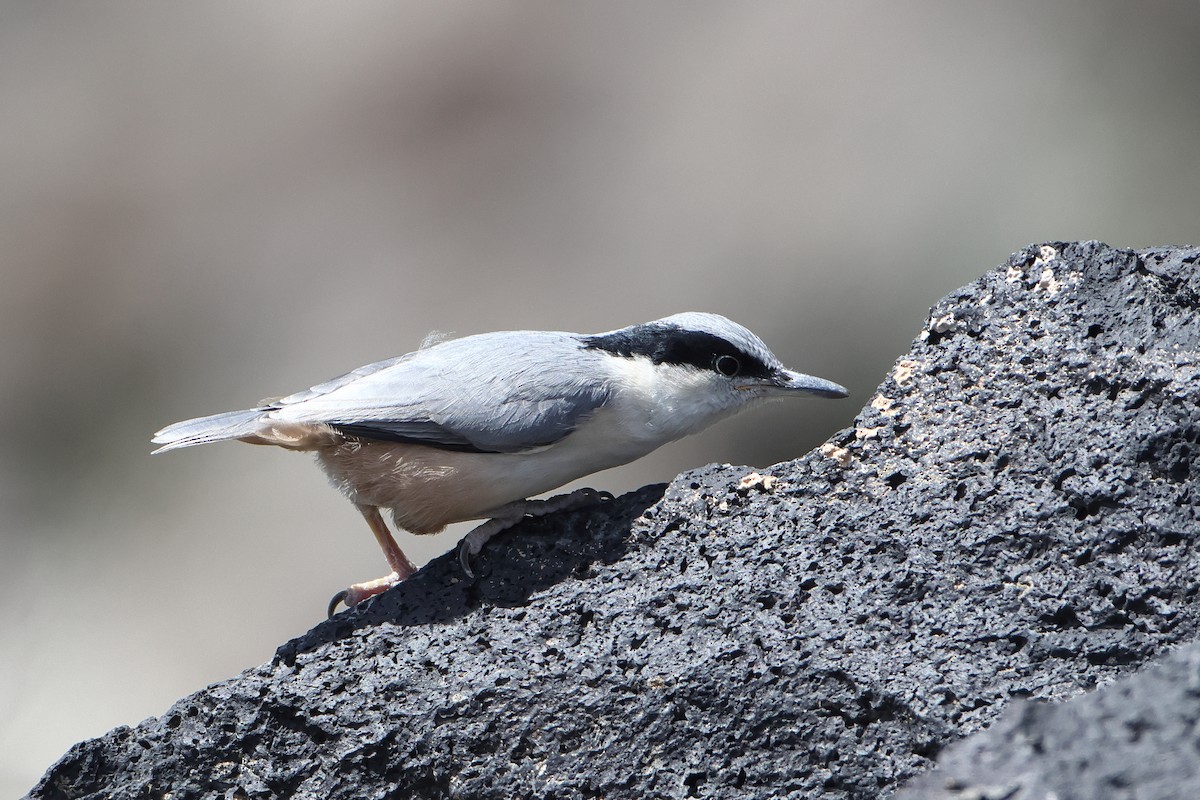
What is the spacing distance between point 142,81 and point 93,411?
10.3 feet

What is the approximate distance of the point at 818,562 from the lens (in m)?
2.99

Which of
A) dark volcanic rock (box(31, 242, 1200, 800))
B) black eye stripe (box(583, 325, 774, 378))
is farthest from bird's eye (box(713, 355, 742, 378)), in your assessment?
dark volcanic rock (box(31, 242, 1200, 800))

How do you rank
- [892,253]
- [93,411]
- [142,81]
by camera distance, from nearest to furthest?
[892,253]
[93,411]
[142,81]

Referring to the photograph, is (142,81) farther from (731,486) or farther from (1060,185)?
(731,486)

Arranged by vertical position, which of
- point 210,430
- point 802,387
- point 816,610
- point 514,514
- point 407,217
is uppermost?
point 407,217

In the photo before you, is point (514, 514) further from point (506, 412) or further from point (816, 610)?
point (816, 610)

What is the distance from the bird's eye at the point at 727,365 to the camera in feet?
12.8

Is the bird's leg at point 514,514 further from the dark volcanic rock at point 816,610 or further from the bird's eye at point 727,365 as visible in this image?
the bird's eye at point 727,365

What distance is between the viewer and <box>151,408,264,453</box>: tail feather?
3961 mm

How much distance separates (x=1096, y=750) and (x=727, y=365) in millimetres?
2202

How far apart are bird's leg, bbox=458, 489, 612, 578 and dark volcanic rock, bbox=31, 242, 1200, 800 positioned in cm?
4

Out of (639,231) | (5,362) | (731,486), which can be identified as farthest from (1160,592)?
(5,362)

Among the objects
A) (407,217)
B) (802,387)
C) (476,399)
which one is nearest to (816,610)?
(802,387)

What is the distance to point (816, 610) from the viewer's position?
9.54 ft
